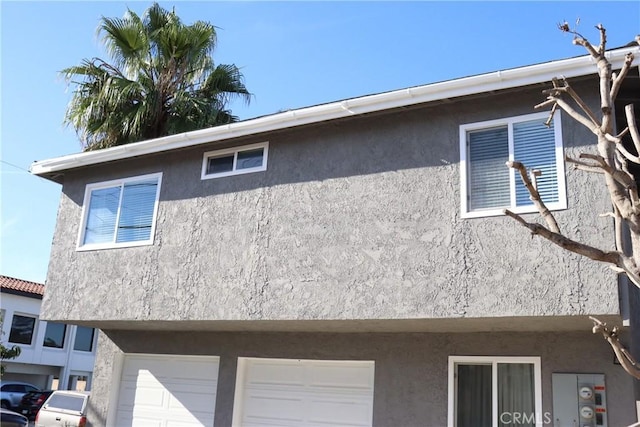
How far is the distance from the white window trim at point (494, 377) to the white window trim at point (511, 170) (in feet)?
7.53

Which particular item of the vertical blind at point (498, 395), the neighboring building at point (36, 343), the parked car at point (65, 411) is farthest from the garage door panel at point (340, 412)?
the neighboring building at point (36, 343)

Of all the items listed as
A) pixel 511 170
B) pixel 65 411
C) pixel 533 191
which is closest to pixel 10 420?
pixel 65 411

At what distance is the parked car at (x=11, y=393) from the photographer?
912 inches

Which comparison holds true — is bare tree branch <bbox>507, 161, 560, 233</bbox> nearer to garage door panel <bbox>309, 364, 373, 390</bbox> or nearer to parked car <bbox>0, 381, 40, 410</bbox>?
garage door panel <bbox>309, 364, 373, 390</bbox>

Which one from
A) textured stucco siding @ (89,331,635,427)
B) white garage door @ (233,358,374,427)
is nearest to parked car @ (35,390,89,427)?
textured stucco siding @ (89,331,635,427)

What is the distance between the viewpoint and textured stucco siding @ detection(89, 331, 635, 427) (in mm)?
8680

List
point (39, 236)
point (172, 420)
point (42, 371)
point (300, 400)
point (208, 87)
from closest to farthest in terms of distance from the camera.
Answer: point (300, 400) < point (172, 420) < point (39, 236) < point (208, 87) < point (42, 371)

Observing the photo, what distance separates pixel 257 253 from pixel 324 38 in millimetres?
4260

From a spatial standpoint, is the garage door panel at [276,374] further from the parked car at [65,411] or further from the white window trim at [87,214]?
the parked car at [65,411]

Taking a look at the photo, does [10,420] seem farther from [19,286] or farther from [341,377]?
[19,286]

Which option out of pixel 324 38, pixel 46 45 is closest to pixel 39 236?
pixel 46 45

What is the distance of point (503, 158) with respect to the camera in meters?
8.95

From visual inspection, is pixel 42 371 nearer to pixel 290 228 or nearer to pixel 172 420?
pixel 172 420

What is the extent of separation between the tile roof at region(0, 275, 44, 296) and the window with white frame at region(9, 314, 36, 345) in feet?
4.19
